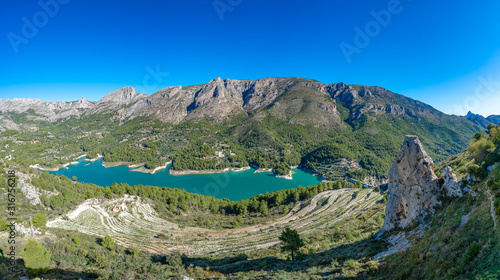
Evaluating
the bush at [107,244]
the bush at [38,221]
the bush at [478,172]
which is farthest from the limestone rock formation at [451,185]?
the bush at [38,221]

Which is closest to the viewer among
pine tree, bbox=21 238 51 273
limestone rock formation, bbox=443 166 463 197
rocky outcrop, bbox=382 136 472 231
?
pine tree, bbox=21 238 51 273

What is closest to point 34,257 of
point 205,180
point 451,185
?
point 451,185

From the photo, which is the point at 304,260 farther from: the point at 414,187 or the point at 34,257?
the point at 34,257

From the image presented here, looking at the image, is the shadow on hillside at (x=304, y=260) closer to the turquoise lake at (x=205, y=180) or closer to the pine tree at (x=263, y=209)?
the pine tree at (x=263, y=209)

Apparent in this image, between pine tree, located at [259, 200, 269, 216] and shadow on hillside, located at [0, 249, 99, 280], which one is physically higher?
shadow on hillside, located at [0, 249, 99, 280]

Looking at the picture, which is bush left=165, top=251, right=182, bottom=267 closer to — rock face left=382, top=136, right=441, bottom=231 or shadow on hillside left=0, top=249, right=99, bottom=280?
shadow on hillside left=0, top=249, right=99, bottom=280

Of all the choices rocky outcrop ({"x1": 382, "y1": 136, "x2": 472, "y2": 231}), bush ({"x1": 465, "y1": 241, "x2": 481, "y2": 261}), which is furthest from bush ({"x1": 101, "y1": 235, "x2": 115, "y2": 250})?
rocky outcrop ({"x1": 382, "y1": 136, "x2": 472, "y2": 231})
